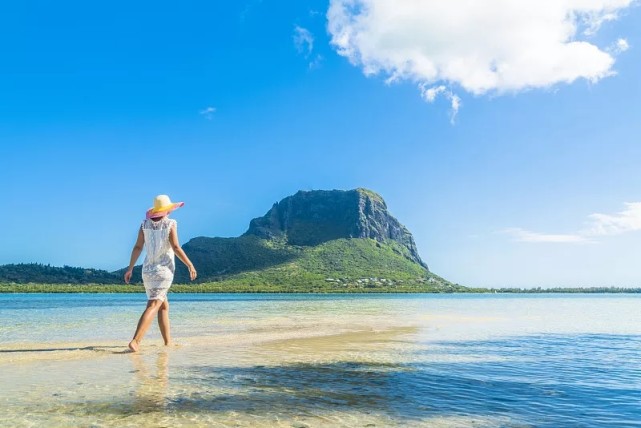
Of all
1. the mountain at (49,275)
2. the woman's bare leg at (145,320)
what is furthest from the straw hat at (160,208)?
the mountain at (49,275)

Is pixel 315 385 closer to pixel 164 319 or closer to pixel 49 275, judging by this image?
pixel 164 319

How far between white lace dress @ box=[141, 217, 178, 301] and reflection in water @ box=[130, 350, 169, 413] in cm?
149

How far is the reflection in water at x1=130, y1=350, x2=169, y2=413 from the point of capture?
6146 millimetres

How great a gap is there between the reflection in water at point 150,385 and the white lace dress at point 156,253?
1494mm

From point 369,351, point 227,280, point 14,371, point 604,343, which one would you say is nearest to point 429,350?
point 369,351

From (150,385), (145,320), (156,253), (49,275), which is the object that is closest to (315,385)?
(150,385)

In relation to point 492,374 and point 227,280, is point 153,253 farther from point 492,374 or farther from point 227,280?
point 227,280

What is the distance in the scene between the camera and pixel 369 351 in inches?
475

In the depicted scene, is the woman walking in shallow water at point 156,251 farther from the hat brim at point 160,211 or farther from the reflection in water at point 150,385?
the reflection in water at point 150,385

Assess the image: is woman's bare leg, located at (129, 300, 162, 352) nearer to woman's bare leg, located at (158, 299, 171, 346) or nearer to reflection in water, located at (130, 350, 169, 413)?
woman's bare leg, located at (158, 299, 171, 346)

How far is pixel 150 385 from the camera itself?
7.35 m

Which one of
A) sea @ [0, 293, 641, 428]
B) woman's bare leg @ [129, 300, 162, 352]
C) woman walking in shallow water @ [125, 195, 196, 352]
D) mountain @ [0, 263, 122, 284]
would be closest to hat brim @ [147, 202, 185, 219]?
woman walking in shallow water @ [125, 195, 196, 352]

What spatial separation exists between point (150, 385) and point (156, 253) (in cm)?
412

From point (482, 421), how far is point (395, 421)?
1.08 meters
